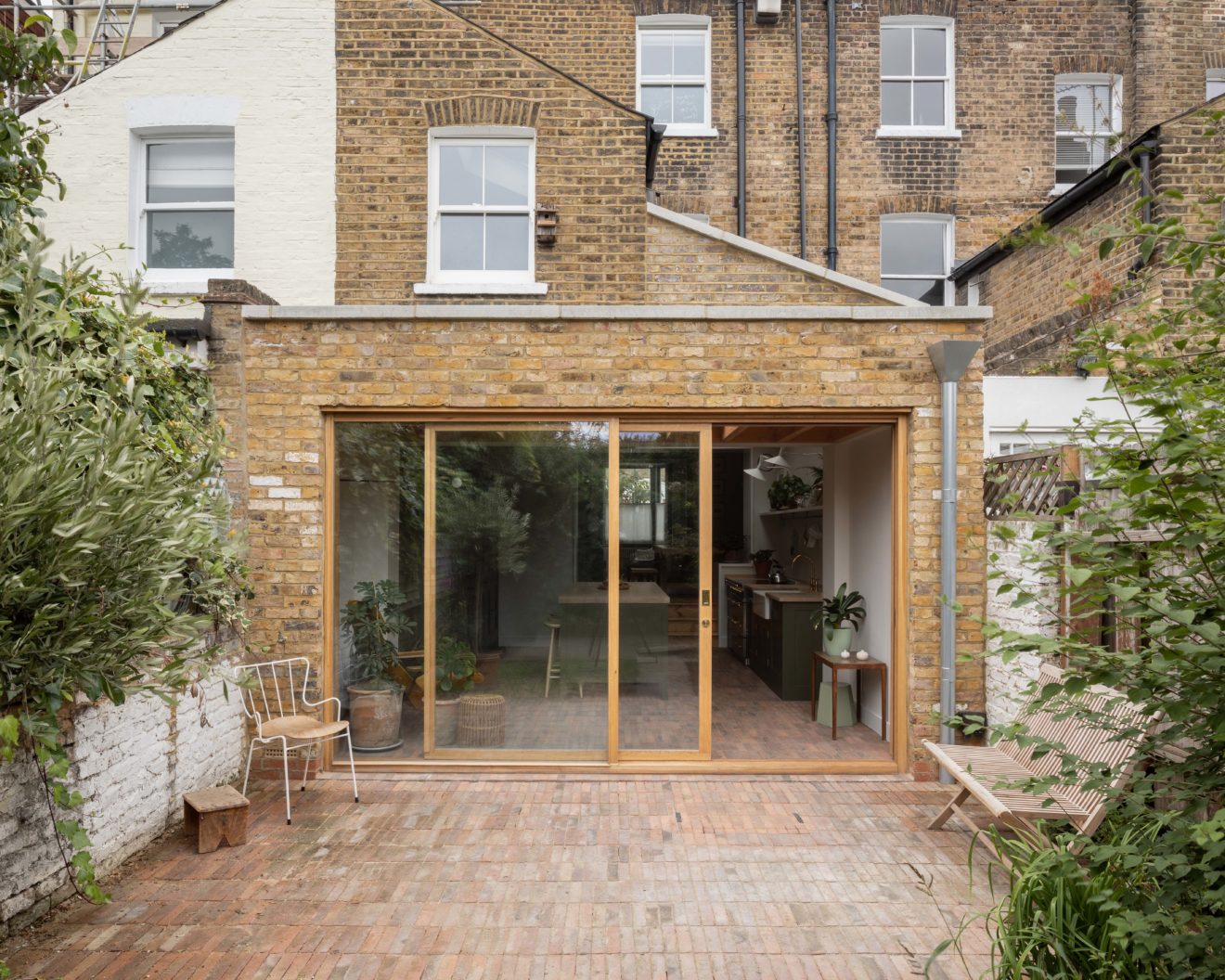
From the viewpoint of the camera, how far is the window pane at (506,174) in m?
7.57

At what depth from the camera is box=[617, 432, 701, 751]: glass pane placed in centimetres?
609

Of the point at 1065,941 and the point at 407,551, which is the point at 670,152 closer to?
the point at 407,551

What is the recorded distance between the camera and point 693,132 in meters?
10.9

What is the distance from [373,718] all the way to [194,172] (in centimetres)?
556

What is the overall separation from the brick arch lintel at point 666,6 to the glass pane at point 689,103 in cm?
97

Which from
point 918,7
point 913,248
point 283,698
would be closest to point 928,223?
point 913,248

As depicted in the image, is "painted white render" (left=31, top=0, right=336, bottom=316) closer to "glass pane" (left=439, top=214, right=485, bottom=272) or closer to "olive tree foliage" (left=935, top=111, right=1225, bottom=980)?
"glass pane" (left=439, top=214, right=485, bottom=272)

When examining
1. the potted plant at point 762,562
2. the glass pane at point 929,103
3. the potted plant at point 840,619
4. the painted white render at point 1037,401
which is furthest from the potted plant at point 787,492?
the glass pane at point 929,103

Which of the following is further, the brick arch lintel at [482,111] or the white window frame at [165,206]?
the white window frame at [165,206]

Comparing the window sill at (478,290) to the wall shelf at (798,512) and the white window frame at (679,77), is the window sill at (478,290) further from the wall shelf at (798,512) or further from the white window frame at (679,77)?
the white window frame at (679,77)

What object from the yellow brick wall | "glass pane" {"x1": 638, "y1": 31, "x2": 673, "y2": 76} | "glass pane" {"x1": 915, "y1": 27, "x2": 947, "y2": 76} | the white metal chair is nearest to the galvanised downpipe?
the yellow brick wall

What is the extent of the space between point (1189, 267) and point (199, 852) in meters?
5.27

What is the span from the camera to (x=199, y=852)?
15.1 ft

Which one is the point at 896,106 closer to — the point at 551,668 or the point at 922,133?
the point at 922,133
